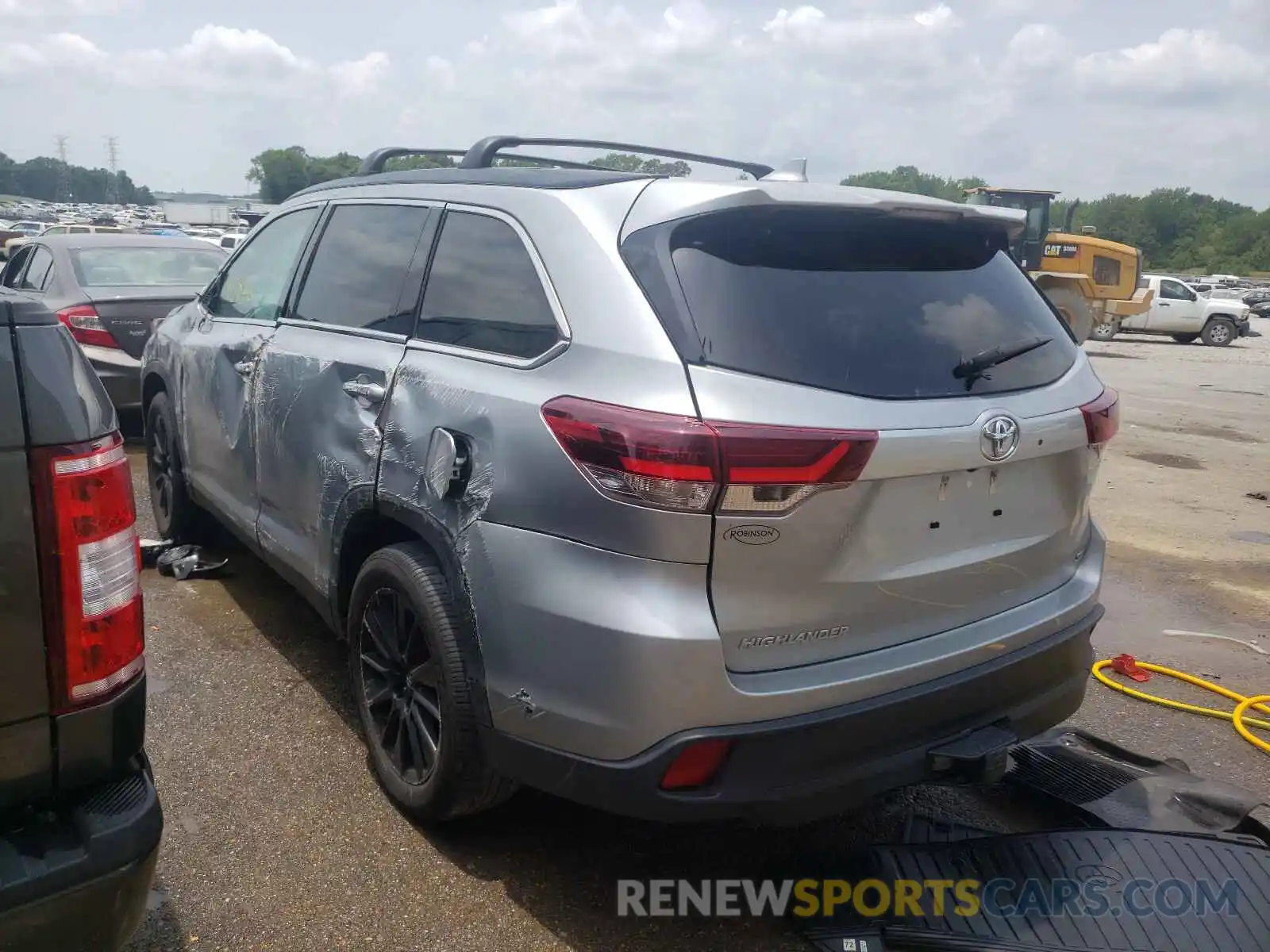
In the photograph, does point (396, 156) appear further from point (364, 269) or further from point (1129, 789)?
point (1129, 789)

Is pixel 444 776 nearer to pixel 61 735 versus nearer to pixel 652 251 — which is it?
pixel 61 735

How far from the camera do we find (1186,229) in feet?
325

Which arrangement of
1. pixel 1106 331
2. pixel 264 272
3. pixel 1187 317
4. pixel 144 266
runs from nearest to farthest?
pixel 264 272
pixel 144 266
pixel 1106 331
pixel 1187 317

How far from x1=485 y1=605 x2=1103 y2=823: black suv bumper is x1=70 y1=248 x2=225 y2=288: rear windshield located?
657cm

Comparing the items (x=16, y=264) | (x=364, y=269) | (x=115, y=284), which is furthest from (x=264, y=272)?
(x=16, y=264)

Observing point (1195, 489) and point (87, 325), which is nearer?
point (87, 325)

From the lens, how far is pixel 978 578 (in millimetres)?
2604

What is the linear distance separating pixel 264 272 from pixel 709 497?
286 cm

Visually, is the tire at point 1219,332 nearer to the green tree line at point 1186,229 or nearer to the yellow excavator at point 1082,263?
the yellow excavator at point 1082,263

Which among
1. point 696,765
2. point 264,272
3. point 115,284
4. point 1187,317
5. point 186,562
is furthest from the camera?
point 1187,317

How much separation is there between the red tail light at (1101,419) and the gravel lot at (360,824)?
121 centimetres

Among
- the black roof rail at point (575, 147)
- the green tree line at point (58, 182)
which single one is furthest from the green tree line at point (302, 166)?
the green tree line at point (58, 182)

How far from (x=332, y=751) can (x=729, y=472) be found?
6.59ft
